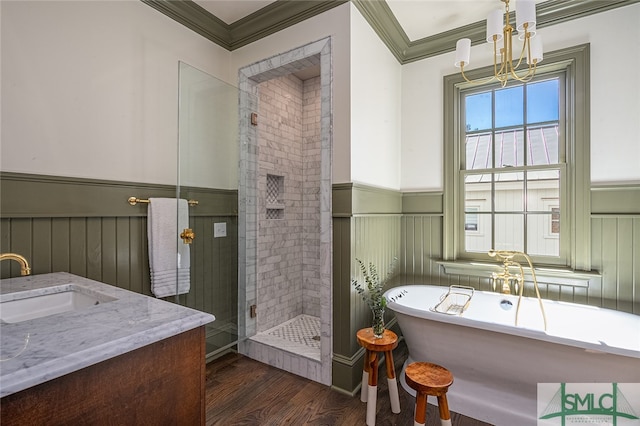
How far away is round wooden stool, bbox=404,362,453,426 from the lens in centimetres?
145

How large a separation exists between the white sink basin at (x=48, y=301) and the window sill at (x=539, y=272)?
2434 millimetres

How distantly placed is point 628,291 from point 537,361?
107cm

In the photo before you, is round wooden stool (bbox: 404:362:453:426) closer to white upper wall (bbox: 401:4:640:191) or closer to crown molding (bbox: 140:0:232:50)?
white upper wall (bbox: 401:4:640:191)

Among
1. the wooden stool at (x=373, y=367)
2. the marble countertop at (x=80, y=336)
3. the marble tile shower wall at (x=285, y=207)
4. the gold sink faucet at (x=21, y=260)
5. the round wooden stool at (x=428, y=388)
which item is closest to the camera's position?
the marble countertop at (x=80, y=336)

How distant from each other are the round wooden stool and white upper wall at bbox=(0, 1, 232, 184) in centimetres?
197

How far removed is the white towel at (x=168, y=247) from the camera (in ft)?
6.54

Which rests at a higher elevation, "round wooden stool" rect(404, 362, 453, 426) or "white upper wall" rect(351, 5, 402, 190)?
"white upper wall" rect(351, 5, 402, 190)

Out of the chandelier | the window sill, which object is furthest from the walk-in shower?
the window sill

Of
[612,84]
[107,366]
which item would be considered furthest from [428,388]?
[612,84]

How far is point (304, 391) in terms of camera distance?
2.06 metres

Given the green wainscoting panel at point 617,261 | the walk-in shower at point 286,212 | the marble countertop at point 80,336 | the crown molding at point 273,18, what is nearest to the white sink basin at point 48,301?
the marble countertop at point 80,336

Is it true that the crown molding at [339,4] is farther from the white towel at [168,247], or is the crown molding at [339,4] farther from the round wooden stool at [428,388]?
the round wooden stool at [428,388]

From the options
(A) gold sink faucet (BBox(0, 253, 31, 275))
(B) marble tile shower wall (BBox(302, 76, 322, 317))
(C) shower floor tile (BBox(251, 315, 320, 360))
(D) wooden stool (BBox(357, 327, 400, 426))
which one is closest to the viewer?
(A) gold sink faucet (BBox(0, 253, 31, 275))

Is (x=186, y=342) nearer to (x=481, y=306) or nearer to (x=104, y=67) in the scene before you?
(x=104, y=67)
